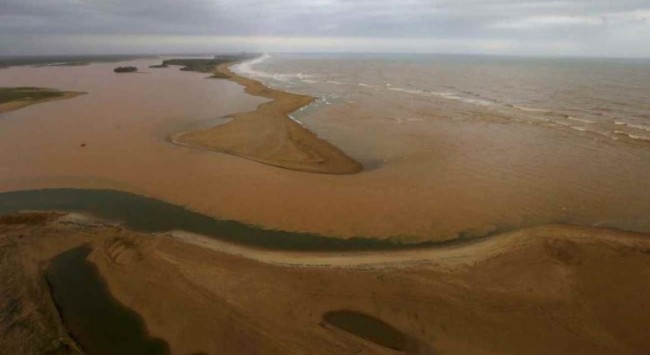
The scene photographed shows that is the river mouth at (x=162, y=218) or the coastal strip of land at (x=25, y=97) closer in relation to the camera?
the river mouth at (x=162, y=218)

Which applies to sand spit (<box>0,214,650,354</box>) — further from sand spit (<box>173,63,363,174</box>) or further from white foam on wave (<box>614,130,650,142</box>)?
white foam on wave (<box>614,130,650,142</box>)

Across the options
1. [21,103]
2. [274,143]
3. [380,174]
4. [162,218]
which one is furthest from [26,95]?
[380,174]

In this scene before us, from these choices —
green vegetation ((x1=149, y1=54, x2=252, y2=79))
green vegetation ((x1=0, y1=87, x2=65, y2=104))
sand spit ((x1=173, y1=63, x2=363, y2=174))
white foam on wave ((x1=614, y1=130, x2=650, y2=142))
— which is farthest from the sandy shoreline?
white foam on wave ((x1=614, y1=130, x2=650, y2=142))

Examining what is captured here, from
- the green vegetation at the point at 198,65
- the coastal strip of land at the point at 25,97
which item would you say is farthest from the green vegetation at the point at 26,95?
the green vegetation at the point at 198,65

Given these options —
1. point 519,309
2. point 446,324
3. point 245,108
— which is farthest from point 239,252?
point 245,108

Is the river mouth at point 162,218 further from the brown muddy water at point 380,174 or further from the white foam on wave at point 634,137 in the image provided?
the white foam on wave at point 634,137

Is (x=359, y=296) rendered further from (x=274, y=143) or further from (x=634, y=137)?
(x=634, y=137)

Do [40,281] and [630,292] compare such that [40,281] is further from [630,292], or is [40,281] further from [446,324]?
[630,292]
